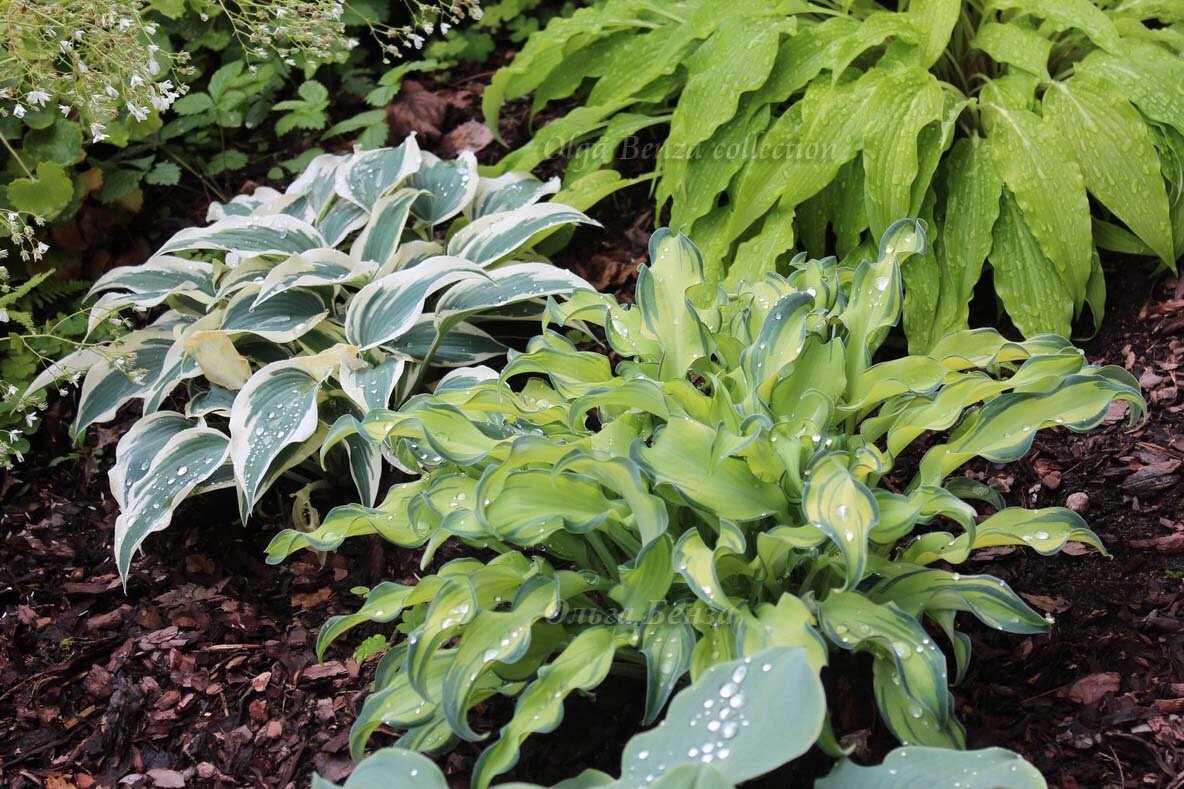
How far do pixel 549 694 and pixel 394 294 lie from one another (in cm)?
121

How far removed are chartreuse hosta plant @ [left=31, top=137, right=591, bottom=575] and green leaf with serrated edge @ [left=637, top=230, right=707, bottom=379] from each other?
52 cm

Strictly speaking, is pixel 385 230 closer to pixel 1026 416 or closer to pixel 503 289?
pixel 503 289

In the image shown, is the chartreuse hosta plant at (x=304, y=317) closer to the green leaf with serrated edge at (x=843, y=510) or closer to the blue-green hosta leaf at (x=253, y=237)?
the blue-green hosta leaf at (x=253, y=237)

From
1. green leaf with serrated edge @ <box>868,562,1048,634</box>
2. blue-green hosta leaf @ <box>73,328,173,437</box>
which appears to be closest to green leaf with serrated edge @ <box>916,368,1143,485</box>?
green leaf with serrated edge @ <box>868,562,1048,634</box>

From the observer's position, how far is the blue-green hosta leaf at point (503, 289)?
2.57 m

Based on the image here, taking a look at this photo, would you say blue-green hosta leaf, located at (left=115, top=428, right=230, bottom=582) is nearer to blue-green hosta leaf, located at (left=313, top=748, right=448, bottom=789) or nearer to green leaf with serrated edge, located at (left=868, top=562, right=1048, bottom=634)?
blue-green hosta leaf, located at (left=313, top=748, right=448, bottom=789)

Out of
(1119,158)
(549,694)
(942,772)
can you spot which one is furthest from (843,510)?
(1119,158)

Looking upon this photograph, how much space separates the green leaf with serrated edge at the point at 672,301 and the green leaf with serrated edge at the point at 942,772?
0.80 m

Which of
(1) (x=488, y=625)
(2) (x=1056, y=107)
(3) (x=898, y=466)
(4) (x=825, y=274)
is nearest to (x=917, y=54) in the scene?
(2) (x=1056, y=107)

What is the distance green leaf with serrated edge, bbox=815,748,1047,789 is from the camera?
1.35 m

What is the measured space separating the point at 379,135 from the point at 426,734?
221 centimetres

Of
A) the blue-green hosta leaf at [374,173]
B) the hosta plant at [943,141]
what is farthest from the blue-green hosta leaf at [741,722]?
the blue-green hosta leaf at [374,173]

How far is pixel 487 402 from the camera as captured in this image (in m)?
1.99

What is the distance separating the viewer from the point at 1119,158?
99.3 inches
